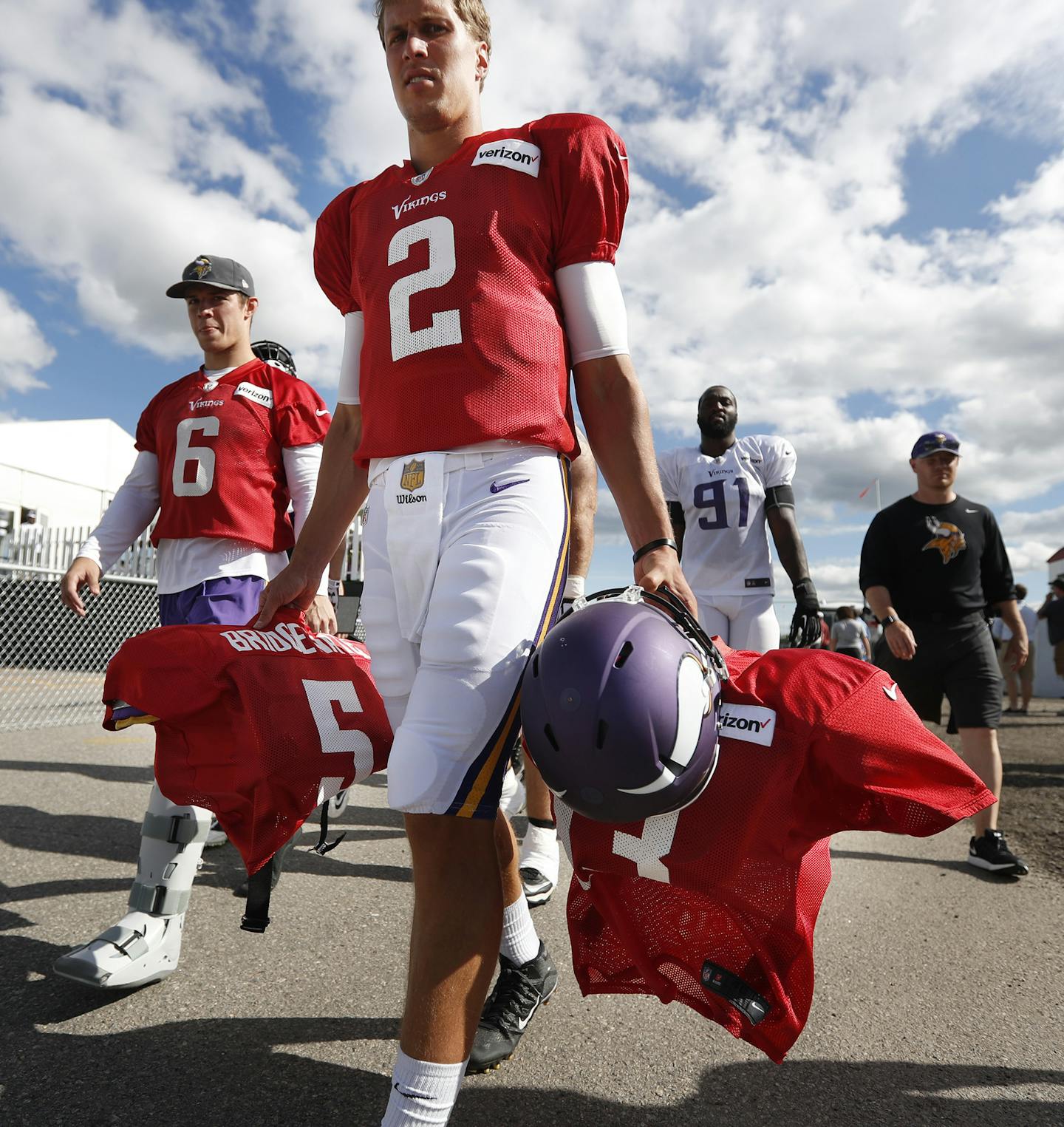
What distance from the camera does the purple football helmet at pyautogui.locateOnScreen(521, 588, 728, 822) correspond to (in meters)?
1.47

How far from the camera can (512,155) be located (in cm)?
195

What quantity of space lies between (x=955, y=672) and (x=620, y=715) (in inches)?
157

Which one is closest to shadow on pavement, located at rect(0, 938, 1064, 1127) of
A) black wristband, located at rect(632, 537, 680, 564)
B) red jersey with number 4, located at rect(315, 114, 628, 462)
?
black wristband, located at rect(632, 537, 680, 564)

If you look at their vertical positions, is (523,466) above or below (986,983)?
above

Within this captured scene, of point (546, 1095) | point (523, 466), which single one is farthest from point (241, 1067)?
point (523, 466)

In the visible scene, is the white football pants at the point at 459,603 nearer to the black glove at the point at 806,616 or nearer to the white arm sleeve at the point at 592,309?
the white arm sleeve at the point at 592,309

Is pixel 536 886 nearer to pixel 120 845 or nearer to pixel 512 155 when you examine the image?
pixel 120 845

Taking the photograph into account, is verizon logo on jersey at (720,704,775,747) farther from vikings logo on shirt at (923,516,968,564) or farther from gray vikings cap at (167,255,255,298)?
vikings logo on shirt at (923,516,968,564)

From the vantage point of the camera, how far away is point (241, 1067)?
2.06 meters

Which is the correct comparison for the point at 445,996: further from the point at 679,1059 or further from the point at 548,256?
the point at 548,256

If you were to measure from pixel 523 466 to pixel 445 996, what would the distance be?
1081mm

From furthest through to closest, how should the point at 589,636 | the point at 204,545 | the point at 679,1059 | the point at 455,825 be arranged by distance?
the point at 204,545 < the point at 679,1059 < the point at 455,825 < the point at 589,636

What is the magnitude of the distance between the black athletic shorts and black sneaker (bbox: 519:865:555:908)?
2.23 m

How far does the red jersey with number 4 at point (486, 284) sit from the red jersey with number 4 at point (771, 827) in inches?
30.1
